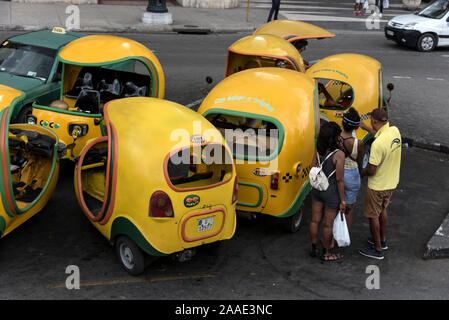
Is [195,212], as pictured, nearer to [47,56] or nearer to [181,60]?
[47,56]

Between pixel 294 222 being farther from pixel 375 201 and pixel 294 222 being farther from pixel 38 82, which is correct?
pixel 38 82

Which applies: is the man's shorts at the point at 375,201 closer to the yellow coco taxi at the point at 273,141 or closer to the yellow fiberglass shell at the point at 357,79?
the yellow coco taxi at the point at 273,141

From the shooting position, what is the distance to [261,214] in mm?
7801

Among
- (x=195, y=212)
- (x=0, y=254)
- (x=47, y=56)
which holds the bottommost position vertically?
(x=0, y=254)

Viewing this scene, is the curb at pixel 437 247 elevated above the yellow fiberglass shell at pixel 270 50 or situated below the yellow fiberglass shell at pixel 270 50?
below

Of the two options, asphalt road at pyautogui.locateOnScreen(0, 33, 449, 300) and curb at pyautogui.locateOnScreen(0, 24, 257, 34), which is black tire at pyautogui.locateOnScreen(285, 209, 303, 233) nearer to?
asphalt road at pyautogui.locateOnScreen(0, 33, 449, 300)

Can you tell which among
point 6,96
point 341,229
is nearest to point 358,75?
point 341,229

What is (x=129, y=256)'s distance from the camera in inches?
269

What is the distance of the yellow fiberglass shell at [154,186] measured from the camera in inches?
251

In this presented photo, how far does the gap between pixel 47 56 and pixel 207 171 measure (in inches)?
198

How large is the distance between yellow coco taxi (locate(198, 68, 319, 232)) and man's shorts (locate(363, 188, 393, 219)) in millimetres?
850

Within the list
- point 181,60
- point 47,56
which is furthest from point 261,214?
point 181,60

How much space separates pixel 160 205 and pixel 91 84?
5164 millimetres

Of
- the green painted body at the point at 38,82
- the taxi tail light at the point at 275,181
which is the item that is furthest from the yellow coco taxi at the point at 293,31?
the taxi tail light at the point at 275,181
